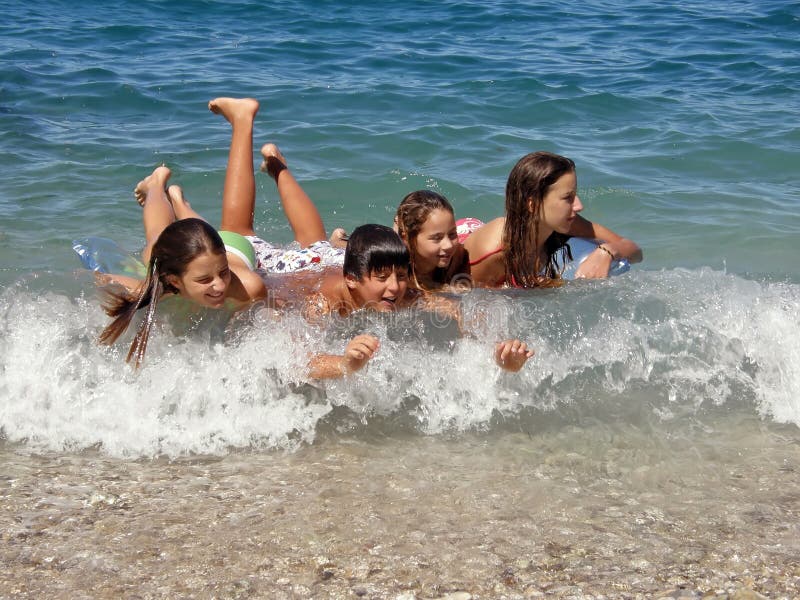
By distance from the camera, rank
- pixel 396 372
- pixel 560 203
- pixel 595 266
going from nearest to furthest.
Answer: pixel 396 372, pixel 560 203, pixel 595 266

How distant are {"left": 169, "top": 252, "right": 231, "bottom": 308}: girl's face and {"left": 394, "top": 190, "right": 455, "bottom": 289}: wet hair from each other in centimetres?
99

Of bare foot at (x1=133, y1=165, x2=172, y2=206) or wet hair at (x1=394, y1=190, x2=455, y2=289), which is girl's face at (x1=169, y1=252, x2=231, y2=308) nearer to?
wet hair at (x1=394, y1=190, x2=455, y2=289)

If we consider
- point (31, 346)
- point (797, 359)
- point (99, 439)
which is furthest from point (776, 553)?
point (31, 346)

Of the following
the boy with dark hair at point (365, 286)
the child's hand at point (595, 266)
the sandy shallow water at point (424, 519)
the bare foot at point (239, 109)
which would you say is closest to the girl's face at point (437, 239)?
the boy with dark hair at point (365, 286)

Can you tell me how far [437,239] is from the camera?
A: 487cm

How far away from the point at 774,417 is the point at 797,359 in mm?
515

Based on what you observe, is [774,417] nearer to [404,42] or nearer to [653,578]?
[653,578]

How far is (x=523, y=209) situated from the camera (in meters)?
5.10

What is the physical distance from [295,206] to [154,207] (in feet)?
3.12

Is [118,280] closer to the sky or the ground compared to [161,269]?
closer to the ground

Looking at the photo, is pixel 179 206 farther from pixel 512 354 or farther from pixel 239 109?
pixel 512 354

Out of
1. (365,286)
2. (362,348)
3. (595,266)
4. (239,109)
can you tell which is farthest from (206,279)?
(595,266)

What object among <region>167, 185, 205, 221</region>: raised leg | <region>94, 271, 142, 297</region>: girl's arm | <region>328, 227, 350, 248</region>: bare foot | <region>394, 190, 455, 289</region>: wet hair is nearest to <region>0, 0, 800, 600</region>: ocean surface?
<region>94, 271, 142, 297</region>: girl's arm

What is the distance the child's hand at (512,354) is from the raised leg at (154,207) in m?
2.21
